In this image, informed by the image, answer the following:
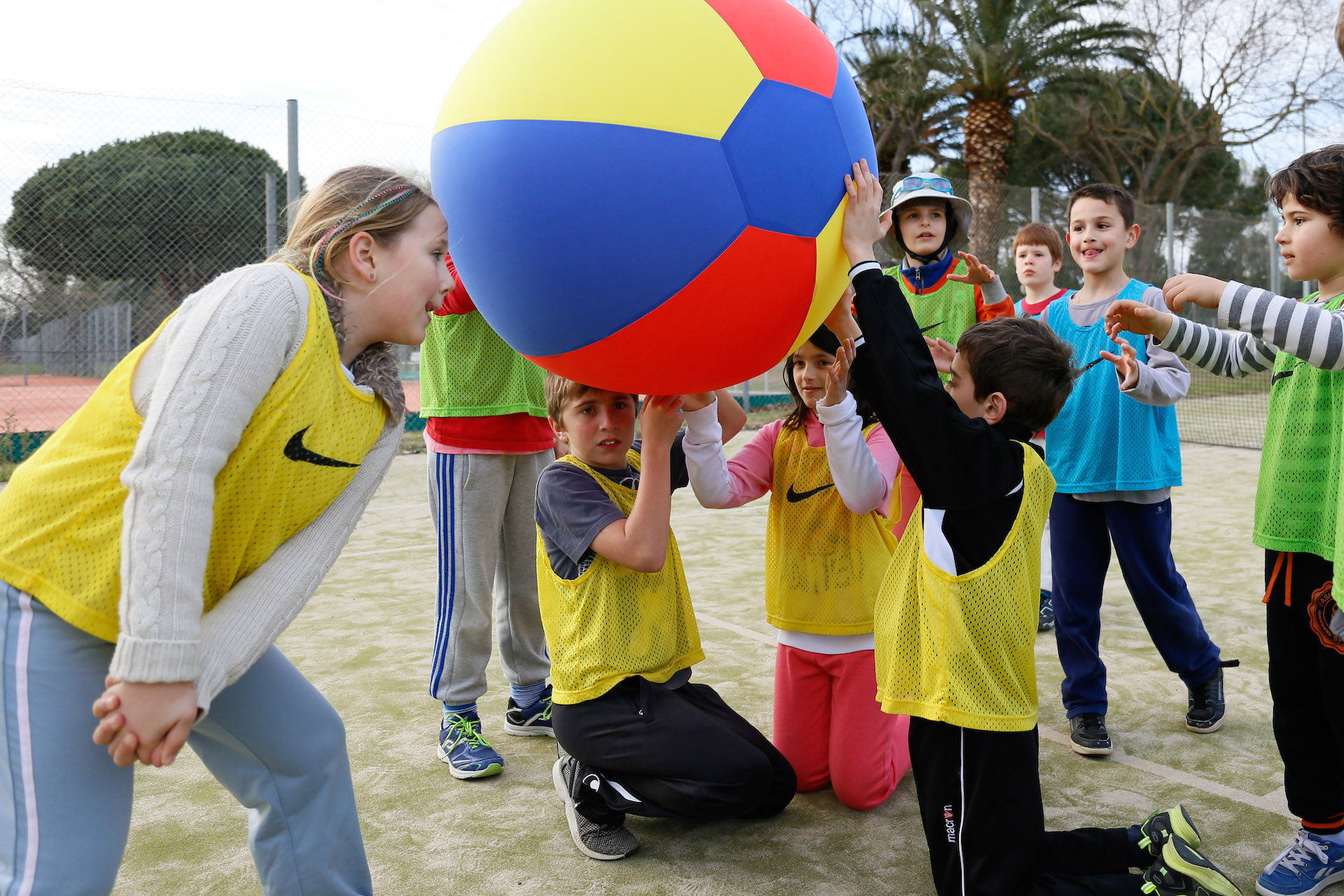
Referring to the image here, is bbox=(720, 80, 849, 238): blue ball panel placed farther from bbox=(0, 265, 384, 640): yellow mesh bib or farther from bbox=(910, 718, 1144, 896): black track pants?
bbox=(910, 718, 1144, 896): black track pants

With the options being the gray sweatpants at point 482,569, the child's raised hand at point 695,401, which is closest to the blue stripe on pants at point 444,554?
the gray sweatpants at point 482,569

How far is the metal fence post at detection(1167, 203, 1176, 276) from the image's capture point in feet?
44.7

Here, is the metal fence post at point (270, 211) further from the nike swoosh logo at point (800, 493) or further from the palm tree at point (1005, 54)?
the palm tree at point (1005, 54)

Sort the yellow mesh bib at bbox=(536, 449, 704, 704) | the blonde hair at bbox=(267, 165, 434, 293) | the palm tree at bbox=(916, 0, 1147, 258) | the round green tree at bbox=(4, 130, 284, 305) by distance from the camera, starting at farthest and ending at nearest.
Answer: the palm tree at bbox=(916, 0, 1147, 258)
the round green tree at bbox=(4, 130, 284, 305)
the yellow mesh bib at bbox=(536, 449, 704, 704)
the blonde hair at bbox=(267, 165, 434, 293)

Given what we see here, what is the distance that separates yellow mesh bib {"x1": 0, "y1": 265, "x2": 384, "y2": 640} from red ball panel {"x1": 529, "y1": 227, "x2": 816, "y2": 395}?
44 cm

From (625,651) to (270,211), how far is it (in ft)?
22.8

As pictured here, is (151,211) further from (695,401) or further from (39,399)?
(695,401)

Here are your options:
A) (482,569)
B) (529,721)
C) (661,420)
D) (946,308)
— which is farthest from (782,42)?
(946,308)

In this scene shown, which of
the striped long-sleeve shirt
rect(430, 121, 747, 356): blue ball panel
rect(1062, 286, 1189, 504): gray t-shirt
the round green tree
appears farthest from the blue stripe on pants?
the round green tree

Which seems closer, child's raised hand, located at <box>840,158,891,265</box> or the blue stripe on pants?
child's raised hand, located at <box>840,158,891,265</box>

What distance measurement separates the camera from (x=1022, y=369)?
2.26m

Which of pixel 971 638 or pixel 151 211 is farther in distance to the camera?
pixel 151 211

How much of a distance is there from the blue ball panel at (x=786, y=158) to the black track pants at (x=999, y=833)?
1181 mm

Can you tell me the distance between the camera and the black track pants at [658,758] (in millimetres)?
2471
